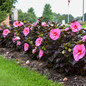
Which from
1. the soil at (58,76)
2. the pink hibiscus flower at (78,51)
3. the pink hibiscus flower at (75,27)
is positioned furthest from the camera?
the pink hibiscus flower at (75,27)

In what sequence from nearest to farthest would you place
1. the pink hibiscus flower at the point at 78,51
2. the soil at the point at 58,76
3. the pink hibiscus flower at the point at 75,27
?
the pink hibiscus flower at the point at 78,51 < the soil at the point at 58,76 < the pink hibiscus flower at the point at 75,27

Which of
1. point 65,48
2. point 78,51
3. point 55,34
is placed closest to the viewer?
point 78,51

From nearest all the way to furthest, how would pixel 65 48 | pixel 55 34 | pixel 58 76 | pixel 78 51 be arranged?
pixel 78 51 → pixel 65 48 → pixel 58 76 → pixel 55 34

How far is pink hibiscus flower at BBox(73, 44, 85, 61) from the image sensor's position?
93.1 inches

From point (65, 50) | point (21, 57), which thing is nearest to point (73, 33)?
point (65, 50)

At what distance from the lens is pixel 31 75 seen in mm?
2918

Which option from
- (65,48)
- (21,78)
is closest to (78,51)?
(65,48)

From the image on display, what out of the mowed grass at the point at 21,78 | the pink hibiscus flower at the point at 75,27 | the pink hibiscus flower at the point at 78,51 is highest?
the pink hibiscus flower at the point at 75,27

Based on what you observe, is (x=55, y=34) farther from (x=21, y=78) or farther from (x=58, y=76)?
(x=21, y=78)

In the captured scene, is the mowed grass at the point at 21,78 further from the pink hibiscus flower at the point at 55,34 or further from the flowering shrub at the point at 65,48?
the pink hibiscus flower at the point at 55,34

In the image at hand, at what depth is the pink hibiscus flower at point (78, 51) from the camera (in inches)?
93.1

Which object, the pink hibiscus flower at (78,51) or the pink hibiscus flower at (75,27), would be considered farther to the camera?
the pink hibiscus flower at (75,27)

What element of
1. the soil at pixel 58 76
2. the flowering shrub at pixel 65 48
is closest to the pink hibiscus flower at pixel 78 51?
the flowering shrub at pixel 65 48

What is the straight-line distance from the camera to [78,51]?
2.45 m
